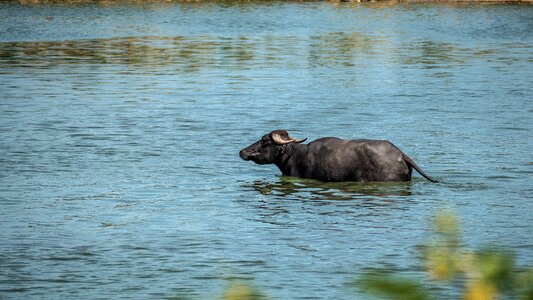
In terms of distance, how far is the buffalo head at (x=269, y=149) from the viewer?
1366 cm

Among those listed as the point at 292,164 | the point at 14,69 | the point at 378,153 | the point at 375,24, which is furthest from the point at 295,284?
the point at 375,24

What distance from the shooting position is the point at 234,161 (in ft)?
50.5

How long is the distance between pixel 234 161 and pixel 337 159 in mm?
2898

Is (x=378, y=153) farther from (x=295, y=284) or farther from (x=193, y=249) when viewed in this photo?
(x=295, y=284)

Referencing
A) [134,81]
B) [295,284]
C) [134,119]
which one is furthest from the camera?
[134,81]

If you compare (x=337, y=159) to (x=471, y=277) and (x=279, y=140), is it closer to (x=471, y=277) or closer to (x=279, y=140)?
(x=279, y=140)

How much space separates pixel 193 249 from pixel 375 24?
41202 mm

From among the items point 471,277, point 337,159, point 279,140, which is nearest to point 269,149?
point 279,140

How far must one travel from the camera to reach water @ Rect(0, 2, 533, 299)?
9.03 meters

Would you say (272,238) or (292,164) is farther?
(292,164)

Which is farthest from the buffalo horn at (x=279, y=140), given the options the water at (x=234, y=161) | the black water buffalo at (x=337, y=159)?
the water at (x=234, y=161)

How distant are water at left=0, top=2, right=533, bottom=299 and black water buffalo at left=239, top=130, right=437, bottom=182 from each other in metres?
0.17

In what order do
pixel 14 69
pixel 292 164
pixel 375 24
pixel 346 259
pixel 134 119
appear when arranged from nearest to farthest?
pixel 346 259, pixel 292 164, pixel 134 119, pixel 14 69, pixel 375 24

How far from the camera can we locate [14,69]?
30.2 m
